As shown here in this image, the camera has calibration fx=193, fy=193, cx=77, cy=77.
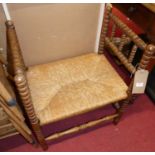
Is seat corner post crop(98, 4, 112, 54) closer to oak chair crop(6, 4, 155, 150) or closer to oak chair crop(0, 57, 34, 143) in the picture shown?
oak chair crop(6, 4, 155, 150)

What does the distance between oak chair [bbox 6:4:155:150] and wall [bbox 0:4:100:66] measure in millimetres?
52

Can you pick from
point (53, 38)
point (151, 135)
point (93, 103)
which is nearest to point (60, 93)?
point (93, 103)

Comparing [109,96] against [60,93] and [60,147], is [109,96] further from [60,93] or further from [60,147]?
[60,147]

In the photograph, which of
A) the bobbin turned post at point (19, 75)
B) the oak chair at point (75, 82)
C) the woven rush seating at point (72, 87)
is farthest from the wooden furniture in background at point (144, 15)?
the bobbin turned post at point (19, 75)

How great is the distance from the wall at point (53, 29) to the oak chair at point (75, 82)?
5cm

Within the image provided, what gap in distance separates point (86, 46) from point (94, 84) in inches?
10.3

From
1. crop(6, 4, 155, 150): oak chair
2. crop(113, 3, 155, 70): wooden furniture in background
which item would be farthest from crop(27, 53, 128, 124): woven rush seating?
crop(113, 3, 155, 70): wooden furniture in background

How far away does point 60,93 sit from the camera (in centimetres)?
95

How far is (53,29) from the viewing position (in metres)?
0.97

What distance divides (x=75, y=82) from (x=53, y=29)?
29 cm

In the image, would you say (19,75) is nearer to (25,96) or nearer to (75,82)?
(25,96)

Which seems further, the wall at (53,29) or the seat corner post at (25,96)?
the wall at (53,29)

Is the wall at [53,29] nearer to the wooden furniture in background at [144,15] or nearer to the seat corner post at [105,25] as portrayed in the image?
the seat corner post at [105,25]

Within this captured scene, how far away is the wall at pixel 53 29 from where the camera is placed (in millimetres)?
872
